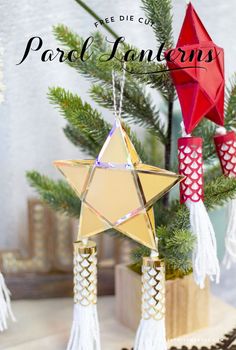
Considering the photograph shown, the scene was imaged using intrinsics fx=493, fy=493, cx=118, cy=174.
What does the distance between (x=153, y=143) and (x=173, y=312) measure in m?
0.36

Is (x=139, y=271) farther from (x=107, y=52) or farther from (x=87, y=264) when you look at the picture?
(x=107, y=52)

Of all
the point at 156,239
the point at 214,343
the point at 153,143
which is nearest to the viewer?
the point at 156,239

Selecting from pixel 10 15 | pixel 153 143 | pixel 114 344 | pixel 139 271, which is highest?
pixel 10 15

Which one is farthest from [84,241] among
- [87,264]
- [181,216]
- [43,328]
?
[43,328]

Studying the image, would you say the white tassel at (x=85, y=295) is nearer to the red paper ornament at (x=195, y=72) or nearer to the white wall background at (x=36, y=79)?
the red paper ornament at (x=195, y=72)

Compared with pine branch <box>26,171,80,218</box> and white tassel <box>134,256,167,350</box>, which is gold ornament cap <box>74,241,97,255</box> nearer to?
white tassel <box>134,256,167,350</box>

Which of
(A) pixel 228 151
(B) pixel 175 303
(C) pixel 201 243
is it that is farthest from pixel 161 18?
(B) pixel 175 303

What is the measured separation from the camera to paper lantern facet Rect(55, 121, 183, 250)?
2.08 feet

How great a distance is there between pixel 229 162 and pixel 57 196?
31 cm

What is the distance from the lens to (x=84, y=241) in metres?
0.68

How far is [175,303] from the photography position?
77cm

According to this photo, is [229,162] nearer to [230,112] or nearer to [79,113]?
[230,112]

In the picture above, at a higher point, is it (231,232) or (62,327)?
(231,232)

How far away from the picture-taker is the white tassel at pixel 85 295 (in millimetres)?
675
